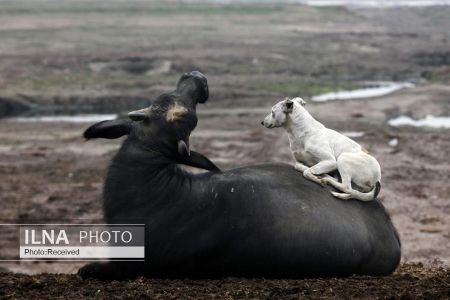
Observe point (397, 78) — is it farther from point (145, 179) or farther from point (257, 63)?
point (145, 179)

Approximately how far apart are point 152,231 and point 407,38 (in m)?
54.4

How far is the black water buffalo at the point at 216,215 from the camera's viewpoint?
7.52 meters

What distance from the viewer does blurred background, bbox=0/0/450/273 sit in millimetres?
18094

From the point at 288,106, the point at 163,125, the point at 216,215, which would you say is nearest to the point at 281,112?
the point at 288,106

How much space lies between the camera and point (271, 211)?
7617 mm

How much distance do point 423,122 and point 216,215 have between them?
2227cm

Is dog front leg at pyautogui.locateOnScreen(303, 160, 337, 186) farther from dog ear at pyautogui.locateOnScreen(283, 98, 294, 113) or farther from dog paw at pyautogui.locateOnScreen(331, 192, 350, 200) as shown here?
dog ear at pyautogui.locateOnScreen(283, 98, 294, 113)

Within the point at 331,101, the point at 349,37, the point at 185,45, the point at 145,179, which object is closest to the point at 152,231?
the point at 145,179

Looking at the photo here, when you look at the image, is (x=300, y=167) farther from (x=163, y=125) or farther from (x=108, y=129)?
(x=108, y=129)

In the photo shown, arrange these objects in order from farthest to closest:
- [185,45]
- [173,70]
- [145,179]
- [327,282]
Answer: [185,45] < [173,70] < [145,179] < [327,282]

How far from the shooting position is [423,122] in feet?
94.4

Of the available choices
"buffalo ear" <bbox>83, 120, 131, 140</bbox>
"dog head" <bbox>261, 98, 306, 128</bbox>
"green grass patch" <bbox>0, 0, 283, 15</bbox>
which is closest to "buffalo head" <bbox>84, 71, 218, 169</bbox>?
"buffalo ear" <bbox>83, 120, 131, 140</bbox>

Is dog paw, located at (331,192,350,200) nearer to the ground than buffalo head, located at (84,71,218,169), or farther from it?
nearer to the ground

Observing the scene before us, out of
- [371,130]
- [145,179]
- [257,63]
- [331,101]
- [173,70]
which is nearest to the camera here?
[145,179]
